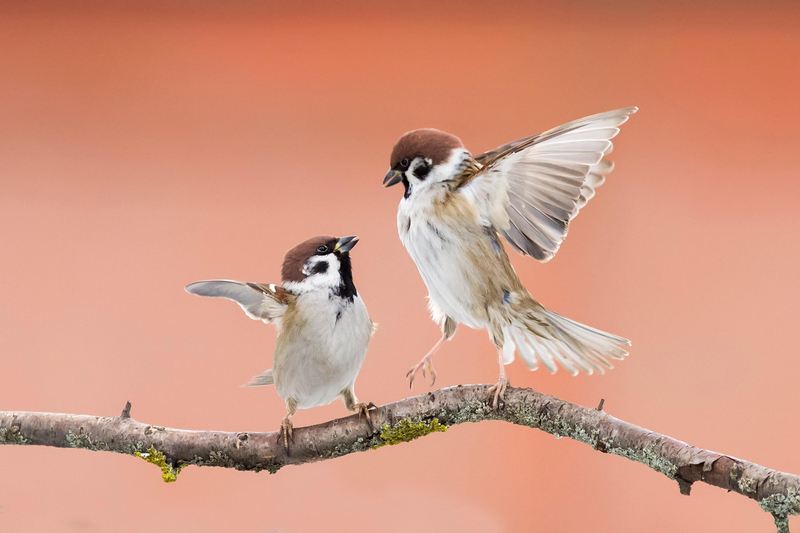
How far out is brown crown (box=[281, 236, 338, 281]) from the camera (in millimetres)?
1110

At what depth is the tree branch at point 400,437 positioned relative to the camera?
3.01 ft

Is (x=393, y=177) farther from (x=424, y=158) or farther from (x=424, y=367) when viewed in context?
(x=424, y=367)

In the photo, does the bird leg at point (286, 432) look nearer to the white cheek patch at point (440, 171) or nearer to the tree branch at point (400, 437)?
the tree branch at point (400, 437)

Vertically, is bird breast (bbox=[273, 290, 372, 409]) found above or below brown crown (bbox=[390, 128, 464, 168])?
below

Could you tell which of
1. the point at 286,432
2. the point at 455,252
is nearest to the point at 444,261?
the point at 455,252

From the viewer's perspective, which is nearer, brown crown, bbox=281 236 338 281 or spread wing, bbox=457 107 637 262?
spread wing, bbox=457 107 637 262

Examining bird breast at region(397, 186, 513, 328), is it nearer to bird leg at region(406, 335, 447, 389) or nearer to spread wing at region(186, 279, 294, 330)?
bird leg at region(406, 335, 447, 389)

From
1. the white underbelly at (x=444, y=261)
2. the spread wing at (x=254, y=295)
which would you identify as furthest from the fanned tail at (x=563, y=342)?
the spread wing at (x=254, y=295)

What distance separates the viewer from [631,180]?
8.21 feet

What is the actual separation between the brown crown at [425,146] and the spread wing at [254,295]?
12.1 inches

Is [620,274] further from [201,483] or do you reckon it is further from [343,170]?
[201,483]

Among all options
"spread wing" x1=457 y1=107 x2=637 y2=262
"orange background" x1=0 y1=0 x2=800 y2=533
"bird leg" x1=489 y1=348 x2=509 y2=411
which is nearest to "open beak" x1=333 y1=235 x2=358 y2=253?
"spread wing" x1=457 y1=107 x2=637 y2=262

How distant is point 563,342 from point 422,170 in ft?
1.21

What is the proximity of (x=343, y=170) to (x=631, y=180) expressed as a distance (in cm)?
110
